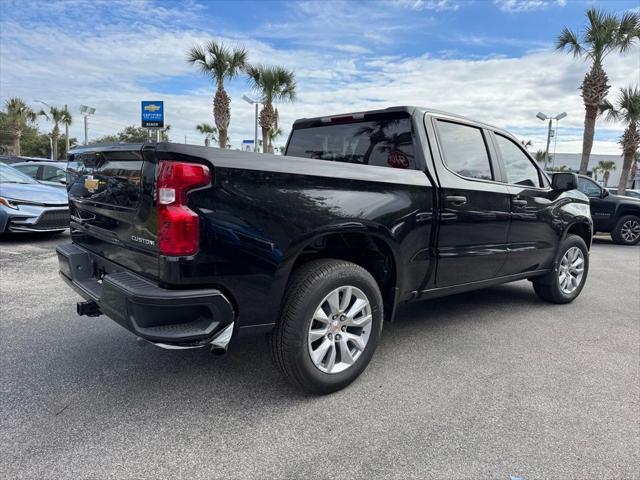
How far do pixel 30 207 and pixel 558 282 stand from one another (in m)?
7.71

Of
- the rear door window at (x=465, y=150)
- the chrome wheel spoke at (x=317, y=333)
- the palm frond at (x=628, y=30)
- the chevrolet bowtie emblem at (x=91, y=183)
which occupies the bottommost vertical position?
the chrome wheel spoke at (x=317, y=333)

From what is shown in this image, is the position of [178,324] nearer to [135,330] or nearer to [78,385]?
[135,330]

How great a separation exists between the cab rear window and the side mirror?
6.63 feet

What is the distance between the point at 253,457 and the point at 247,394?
0.65 meters

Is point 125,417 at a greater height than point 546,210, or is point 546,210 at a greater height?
point 546,210

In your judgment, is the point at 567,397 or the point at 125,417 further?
the point at 567,397

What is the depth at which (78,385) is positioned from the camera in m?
2.99

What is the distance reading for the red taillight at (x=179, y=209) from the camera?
2283mm

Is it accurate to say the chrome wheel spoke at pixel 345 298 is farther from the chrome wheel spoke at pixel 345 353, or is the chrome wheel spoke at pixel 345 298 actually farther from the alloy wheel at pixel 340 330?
the chrome wheel spoke at pixel 345 353

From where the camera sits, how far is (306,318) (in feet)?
8.84

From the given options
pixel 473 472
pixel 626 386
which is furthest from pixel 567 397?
pixel 473 472

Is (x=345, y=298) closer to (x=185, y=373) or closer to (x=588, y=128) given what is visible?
(x=185, y=373)

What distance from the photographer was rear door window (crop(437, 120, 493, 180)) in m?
3.69

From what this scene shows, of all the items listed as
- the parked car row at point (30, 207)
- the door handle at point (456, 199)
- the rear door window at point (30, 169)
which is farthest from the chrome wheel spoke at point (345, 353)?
the rear door window at point (30, 169)
